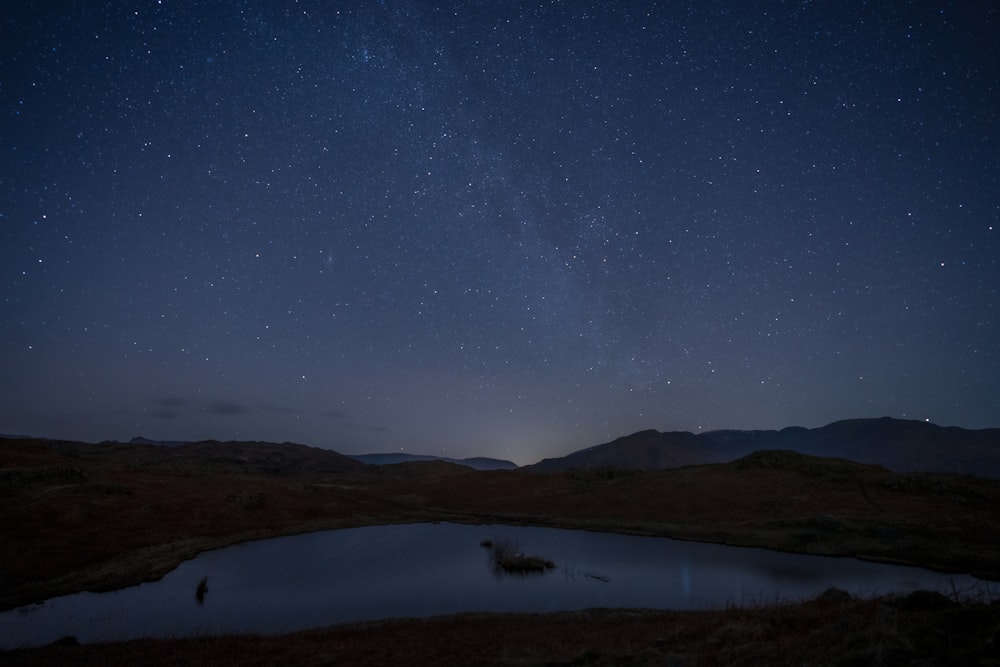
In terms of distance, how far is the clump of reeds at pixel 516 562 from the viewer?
3338cm

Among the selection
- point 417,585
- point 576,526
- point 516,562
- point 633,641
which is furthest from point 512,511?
point 633,641

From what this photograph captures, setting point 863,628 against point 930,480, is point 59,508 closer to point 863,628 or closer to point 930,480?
point 863,628

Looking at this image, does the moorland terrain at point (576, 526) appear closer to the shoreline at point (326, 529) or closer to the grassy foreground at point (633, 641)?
the grassy foreground at point (633, 641)

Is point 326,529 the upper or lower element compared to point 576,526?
lower

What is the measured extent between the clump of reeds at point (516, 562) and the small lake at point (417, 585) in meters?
0.75

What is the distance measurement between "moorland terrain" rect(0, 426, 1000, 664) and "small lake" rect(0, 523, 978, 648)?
2888 mm

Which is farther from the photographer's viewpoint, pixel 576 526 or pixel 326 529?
pixel 576 526

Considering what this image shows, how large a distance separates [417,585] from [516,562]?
7.79 meters

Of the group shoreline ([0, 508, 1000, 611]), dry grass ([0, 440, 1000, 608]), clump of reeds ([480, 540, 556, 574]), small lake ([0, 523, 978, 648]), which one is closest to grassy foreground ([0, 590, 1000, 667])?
small lake ([0, 523, 978, 648])

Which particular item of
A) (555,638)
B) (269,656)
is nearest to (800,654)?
(555,638)

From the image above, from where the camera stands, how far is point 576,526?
5181cm

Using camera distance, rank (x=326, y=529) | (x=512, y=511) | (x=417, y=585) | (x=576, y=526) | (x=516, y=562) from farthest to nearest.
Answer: (x=512, y=511) → (x=576, y=526) → (x=326, y=529) → (x=516, y=562) → (x=417, y=585)

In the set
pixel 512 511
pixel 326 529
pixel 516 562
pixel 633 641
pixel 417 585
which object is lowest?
pixel 326 529

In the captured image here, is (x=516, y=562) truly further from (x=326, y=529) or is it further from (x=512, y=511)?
(x=512, y=511)
